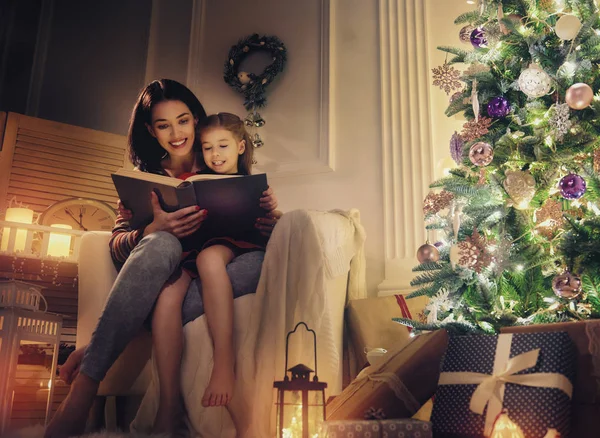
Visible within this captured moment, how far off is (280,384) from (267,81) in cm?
200

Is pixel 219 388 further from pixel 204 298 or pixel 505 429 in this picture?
pixel 505 429

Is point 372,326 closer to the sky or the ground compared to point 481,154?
closer to the ground

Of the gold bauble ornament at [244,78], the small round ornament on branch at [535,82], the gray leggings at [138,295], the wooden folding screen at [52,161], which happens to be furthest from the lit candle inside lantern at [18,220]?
the small round ornament on branch at [535,82]

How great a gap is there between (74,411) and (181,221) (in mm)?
523

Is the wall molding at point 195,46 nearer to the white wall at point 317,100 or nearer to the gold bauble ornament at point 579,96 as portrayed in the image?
the white wall at point 317,100

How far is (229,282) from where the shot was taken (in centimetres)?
137

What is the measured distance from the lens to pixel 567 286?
110 cm

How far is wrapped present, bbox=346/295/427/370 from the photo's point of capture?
1.71 meters

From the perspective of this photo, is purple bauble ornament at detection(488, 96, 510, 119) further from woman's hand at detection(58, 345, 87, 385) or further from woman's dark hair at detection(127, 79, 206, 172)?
woman's hand at detection(58, 345, 87, 385)

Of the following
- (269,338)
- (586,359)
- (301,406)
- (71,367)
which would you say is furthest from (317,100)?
(586,359)

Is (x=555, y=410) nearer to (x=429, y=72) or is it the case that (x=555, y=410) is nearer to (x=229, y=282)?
(x=229, y=282)

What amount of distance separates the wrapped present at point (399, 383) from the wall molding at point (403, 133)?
1022 millimetres

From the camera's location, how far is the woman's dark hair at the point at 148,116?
1.88 meters

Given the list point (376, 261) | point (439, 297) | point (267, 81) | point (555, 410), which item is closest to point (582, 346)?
point (555, 410)
